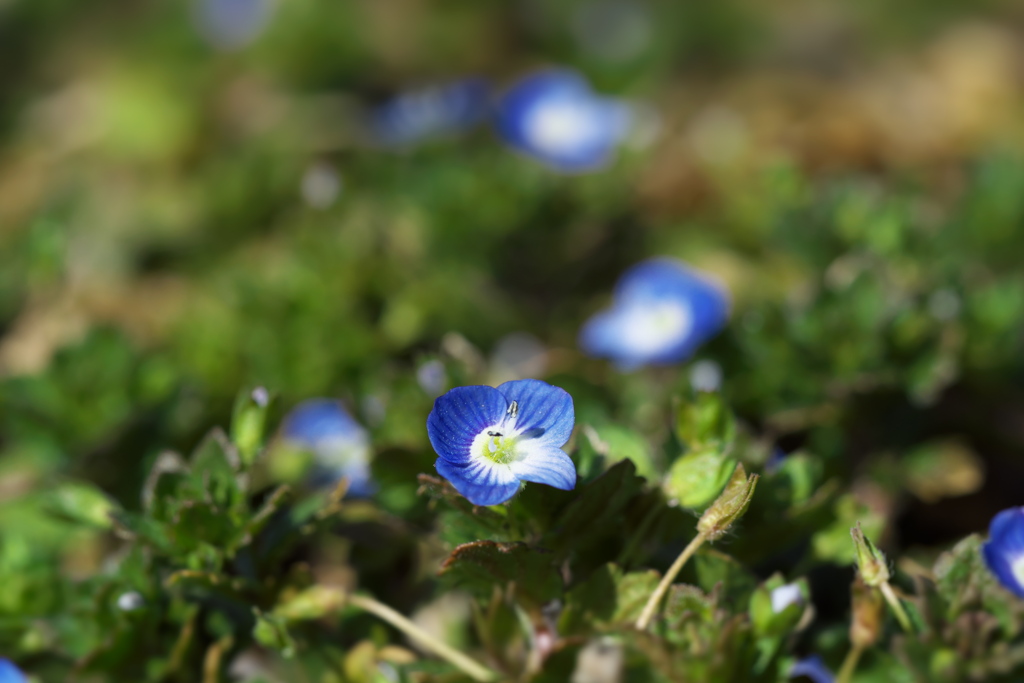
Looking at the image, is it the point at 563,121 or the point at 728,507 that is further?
the point at 563,121

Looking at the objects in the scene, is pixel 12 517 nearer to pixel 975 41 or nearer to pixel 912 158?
pixel 912 158

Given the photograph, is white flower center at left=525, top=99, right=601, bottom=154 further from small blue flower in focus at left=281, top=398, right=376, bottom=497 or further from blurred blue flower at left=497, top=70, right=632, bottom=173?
small blue flower in focus at left=281, top=398, right=376, bottom=497

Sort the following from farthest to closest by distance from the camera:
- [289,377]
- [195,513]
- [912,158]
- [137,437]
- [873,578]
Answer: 1. [912,158]
2. [289,377]
3. [137,437]
4. [195,513]
5. [873,578]

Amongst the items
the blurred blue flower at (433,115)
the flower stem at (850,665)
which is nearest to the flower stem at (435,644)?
the flower stem at (850,665)

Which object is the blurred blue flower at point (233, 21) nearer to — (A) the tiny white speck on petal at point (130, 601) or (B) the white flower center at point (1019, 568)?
(A) the tiny white speck on petal at point (130, 601)

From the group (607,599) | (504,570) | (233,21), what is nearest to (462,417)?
(504,570)

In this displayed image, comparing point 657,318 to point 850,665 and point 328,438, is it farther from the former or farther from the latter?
point 850,665

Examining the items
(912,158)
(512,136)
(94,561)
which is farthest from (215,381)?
(912,158)
